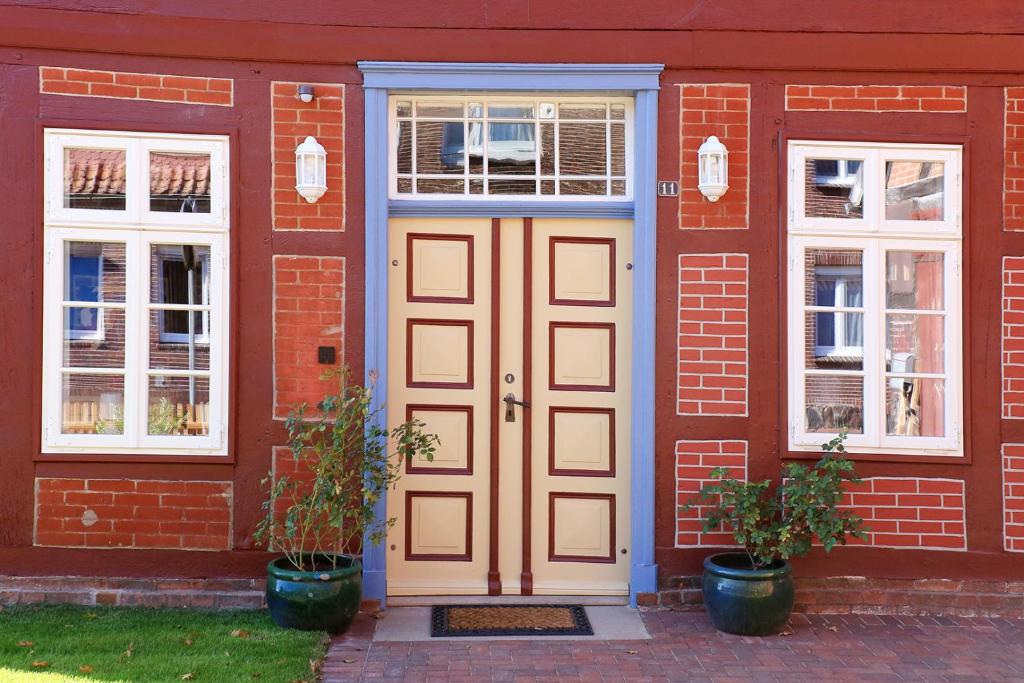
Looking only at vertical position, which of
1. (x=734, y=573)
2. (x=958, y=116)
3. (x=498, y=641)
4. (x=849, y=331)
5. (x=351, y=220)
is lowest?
(x=498, y=641)

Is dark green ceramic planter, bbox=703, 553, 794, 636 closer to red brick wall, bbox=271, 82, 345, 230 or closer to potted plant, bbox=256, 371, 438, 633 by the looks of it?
potted plant, bbox=256, 371, 438, 633

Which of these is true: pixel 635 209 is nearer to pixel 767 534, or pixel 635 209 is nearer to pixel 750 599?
pixel 767 534

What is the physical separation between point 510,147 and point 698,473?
2.31 meters

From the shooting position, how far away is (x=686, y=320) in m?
5.64

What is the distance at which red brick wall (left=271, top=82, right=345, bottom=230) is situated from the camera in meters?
5.58

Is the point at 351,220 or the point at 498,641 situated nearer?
the point at 498,641

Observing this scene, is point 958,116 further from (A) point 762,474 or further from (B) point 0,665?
(B) point 0,665

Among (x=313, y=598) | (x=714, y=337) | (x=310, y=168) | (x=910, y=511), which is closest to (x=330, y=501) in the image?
(x=313, y=598)

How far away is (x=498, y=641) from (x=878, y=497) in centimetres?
245

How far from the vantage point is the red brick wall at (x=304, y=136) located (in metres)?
5.58

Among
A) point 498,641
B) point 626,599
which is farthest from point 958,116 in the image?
point 498,641

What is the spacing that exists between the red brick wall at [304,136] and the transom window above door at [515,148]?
1.26 ft

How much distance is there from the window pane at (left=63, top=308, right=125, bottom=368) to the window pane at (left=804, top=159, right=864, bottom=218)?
4.22 meters

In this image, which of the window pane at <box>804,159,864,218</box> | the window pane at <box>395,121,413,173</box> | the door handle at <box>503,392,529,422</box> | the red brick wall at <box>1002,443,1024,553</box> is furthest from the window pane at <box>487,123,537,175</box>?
the red brick wall at <box>1002,443,1024,553</box>
